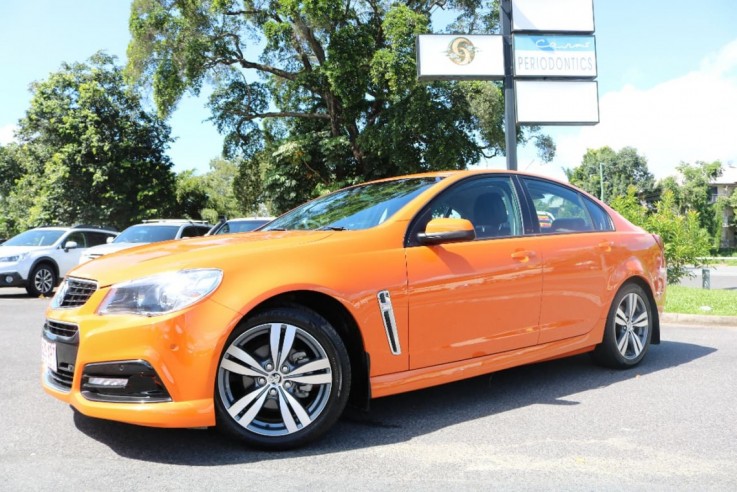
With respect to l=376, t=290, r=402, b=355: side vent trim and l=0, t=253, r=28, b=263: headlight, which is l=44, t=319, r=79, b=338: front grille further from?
l=0, t=253, r=28, b=263: headlight

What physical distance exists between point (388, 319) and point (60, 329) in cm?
178

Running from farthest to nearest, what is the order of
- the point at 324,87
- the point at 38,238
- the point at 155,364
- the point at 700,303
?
the point at 324,87
the point at 38,238
the point at 700,303
the point at 155,364

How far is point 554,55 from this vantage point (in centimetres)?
1451

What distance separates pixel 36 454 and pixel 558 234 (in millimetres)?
3667

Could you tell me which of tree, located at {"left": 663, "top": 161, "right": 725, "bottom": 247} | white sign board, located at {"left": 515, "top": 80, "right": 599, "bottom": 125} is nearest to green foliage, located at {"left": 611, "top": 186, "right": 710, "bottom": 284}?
white sign board, located at {"left": 515, "top": 80, "right": 599, "bottom": 125}

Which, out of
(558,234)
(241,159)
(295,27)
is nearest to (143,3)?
(295,27)

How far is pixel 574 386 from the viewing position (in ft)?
Result: 16.3

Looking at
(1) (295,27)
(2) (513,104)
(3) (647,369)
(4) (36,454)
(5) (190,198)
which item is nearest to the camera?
(4) (36,454)

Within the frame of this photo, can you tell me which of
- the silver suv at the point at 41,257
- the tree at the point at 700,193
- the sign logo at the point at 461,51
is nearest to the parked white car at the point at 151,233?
the silver suv at the point at 41,257

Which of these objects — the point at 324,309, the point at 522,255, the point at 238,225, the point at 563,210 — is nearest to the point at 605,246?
the point at 563,210

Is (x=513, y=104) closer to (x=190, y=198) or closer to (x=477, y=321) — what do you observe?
(x=477, y=321)

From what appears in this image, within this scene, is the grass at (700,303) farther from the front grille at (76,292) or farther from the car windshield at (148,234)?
the car windshield at (148,234)

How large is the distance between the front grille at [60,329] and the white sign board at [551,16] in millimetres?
12426

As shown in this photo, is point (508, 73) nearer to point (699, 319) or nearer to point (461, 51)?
point (461, 51)
